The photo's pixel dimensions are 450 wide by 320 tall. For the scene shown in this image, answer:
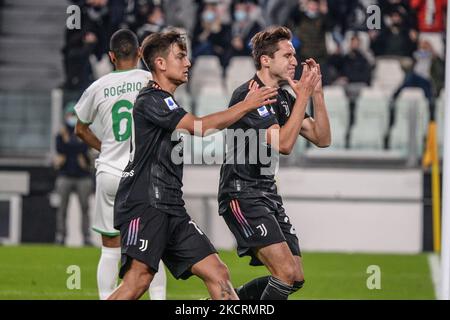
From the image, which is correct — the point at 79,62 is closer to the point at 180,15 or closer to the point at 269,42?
the point at 180,15

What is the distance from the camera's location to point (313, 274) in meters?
14.7

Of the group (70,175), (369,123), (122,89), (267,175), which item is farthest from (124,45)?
(369,123)

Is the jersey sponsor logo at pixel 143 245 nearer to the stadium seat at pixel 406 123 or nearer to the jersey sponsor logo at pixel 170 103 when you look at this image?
the jersey sponsor logo at pixel 170 103

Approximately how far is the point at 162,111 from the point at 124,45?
1832 millimetres

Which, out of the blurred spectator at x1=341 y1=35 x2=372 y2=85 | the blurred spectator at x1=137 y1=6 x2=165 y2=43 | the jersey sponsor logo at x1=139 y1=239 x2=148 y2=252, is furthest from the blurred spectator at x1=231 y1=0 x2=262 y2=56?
the jersey sponsor logo at x1=139 y1=239 x2=148 y2=252

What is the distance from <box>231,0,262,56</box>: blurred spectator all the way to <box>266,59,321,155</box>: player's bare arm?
1168 centimetres

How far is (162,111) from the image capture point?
8039 millimetres

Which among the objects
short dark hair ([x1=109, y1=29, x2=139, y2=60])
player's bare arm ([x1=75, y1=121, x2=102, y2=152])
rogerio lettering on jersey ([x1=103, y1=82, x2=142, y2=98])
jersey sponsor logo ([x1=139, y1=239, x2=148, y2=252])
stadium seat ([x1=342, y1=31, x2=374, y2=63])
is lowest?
jersey sponsor logo ([x1=139, y1=239, x2=148, y2=252])

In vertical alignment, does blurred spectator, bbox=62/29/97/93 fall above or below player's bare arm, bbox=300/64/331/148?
above

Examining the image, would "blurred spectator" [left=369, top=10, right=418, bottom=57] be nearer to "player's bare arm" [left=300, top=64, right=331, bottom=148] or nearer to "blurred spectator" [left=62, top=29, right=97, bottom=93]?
"blurred spectator" [left=62, top=29, right=97, bottom=93]

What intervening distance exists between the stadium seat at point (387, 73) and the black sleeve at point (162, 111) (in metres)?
12.4

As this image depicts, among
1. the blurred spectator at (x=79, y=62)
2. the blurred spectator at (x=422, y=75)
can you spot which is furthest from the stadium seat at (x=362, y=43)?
the blurred spectator at (x=79, y=62)

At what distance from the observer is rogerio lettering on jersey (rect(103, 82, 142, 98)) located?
9.71 meters

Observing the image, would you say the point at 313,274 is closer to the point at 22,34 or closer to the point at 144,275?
the point at 144,275
